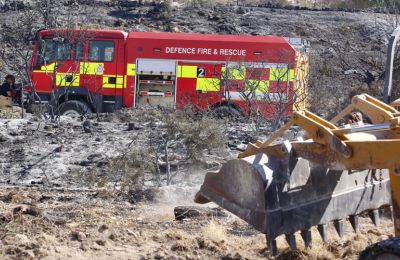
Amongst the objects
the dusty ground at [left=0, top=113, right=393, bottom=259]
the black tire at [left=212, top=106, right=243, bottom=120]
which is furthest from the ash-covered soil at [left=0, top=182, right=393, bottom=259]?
the black tire at [left=212, top=106, right=243, bottom=120]

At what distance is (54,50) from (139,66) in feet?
7.47

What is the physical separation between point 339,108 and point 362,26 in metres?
15.0

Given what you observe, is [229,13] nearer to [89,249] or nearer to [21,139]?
[21,139]

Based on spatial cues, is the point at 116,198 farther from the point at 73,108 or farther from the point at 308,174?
the point at 73,108

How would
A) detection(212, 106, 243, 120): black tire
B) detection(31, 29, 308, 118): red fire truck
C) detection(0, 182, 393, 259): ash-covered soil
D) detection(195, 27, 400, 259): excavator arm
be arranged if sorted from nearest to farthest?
1. detection(195, 27, 400, 259): excavator arm
2. detection(0, 182, 393, 259): ash-covered soil
3. detection(212, 106, 243, 120): black tire
4. detection(31, 29, 308, 118): red fire truck

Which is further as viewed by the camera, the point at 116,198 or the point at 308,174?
the point at 116,198

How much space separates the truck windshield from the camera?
21.4 meters

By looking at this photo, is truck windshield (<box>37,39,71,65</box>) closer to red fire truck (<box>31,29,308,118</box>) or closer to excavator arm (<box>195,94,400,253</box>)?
red fire truck (<box>31,29,308,118</box>)

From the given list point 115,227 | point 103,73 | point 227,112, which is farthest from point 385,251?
point 103,73

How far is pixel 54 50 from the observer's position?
21516 mm

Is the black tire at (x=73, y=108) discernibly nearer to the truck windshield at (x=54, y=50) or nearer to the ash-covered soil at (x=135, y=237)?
the truck windshield at (x=54, y=50)

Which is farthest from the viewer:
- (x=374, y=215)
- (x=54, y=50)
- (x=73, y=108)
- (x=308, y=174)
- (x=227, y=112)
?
(x=73, y=108)

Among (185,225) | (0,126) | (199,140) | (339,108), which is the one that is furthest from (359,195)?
(339,108)

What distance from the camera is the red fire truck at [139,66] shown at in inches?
838
